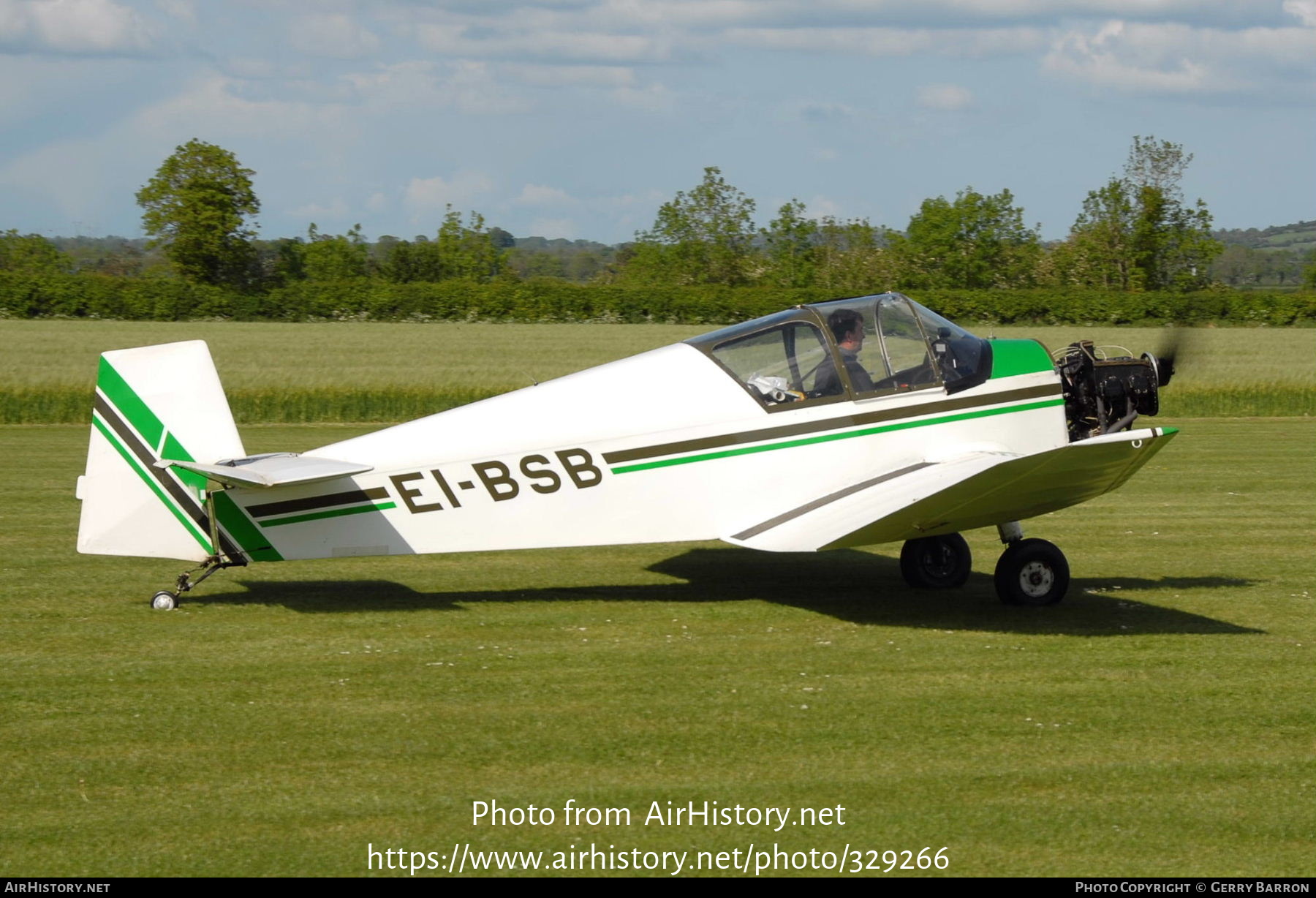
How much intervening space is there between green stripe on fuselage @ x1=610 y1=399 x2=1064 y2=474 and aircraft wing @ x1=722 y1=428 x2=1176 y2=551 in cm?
26

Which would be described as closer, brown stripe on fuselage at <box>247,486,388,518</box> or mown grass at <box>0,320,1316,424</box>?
brown stripe on fuselage at <box>247,486,388,518</box>

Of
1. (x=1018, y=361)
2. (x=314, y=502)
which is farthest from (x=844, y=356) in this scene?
(x=314, y=502)

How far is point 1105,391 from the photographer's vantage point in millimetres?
8570

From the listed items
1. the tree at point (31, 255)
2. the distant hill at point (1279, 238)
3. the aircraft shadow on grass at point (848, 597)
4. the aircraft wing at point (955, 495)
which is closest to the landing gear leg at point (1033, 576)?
the aircraft shadow on grass at point (848, 597)

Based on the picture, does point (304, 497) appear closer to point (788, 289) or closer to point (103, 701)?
point (103, 701)

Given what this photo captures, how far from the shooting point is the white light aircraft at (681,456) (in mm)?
7750

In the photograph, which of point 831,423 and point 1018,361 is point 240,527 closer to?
point 831,423

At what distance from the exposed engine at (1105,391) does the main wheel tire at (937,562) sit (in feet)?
4.11

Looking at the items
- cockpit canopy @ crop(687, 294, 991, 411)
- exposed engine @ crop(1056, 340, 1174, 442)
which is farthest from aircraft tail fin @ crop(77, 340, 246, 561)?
exposed engine @ crop(1056, 340, 1174, 442)

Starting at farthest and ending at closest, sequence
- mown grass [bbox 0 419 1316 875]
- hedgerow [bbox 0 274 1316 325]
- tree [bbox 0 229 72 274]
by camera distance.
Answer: tree [bbox 0 229 72 274] → hedgerow [bbox 0 274 1316 325] → mown grass [bbox 0 419 1316 875]

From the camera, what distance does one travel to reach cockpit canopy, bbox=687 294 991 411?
8.23m

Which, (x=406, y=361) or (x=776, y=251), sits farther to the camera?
(x=776, y=251)

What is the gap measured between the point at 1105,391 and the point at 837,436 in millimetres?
1908

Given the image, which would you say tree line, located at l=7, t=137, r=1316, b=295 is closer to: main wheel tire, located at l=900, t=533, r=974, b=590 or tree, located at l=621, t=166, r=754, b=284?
tree, located at l=621, t=166, r=754, b=284
